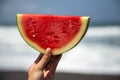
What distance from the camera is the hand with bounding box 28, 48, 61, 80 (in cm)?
68

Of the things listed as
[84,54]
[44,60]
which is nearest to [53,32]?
[44,60]

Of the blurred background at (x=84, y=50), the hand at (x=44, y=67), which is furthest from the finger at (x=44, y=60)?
the blurred background at (x=84, y=50)

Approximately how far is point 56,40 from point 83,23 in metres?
0.09

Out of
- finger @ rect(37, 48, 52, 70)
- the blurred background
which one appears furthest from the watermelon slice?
the blurred background

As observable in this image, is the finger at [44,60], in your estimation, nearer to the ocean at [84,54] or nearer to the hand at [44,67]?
the hand at [44,67]

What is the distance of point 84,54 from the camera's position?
1.83 meters

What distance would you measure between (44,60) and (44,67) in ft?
0.10

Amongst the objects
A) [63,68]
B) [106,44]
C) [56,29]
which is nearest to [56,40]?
[56,29]

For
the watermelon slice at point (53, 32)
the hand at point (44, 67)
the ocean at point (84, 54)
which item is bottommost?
the ocean at point (84, 54)

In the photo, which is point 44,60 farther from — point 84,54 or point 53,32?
point 84,54

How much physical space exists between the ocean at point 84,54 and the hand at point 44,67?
1055mm

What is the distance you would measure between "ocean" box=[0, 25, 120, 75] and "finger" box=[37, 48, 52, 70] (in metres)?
1.08

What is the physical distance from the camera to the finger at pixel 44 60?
2.22ft

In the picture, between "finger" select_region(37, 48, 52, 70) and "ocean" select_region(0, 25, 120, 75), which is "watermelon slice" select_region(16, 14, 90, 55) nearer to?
"finger" select_region(37, 48, 52, 70)
